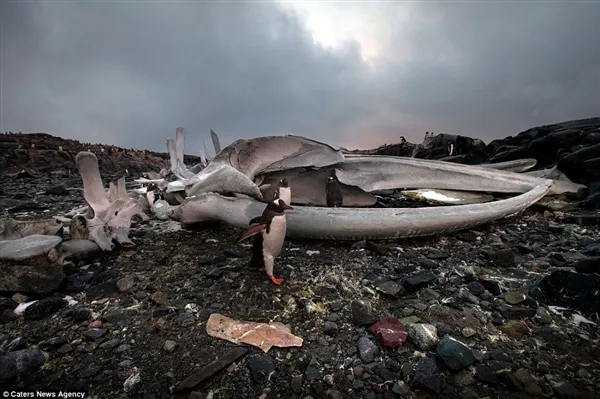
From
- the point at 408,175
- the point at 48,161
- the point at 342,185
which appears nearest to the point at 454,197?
the point at 408,175

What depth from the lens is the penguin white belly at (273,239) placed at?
2.69m

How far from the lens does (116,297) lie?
8.73ft

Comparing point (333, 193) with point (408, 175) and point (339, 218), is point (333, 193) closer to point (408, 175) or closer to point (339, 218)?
point (339, 218)

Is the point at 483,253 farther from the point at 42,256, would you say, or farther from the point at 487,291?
the point at 42,256

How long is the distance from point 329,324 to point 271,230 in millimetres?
906

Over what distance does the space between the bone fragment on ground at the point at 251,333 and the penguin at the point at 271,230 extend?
1.93 ft

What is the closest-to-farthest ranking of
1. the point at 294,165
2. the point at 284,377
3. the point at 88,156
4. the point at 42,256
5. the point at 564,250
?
the point at 284,377
the point at 42,256
the point at 88,156
the point at 564,250
the point at 294,165

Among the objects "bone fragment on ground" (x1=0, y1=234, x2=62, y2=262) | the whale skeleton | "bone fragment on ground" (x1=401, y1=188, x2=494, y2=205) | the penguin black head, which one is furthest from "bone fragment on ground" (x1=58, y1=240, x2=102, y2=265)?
"bone fragment on ground" (x1=401, y1=188, x2=494, y2=205)

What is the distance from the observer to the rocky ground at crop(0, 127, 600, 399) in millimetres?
1750

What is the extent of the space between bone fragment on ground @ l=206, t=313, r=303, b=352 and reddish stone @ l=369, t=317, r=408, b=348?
529 mm

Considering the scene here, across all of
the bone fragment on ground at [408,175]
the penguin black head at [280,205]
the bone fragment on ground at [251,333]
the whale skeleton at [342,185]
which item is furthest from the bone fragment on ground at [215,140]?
the bone fragment on ground at [251,333]

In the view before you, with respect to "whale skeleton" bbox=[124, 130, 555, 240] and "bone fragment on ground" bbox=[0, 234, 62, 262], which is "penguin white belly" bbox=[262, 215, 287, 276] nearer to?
"whale skeleton" bbox=[124, 130, 555, 240]

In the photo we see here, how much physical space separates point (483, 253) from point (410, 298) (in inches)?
55.0

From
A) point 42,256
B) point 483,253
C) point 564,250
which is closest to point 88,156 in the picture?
point 42,256
